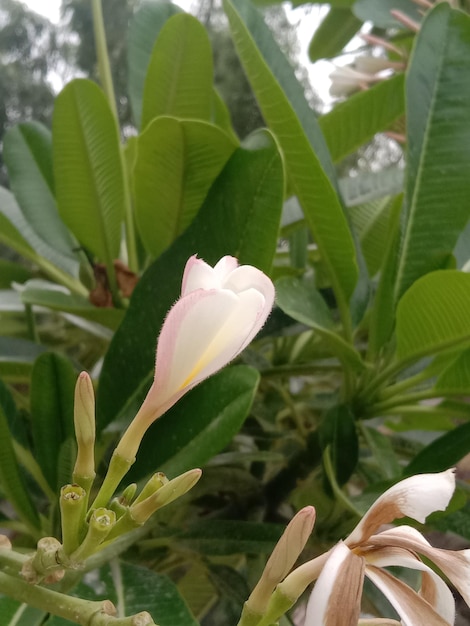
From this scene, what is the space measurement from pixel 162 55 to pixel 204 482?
1.29ft

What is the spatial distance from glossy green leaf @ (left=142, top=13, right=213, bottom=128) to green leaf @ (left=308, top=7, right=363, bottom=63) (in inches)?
18.1

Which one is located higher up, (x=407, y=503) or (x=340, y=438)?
(x=407, y=503)

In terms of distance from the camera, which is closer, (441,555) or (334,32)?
(441,555)

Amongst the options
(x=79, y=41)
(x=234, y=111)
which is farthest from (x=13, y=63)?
(x=234, y=111)

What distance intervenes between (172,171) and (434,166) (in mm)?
203

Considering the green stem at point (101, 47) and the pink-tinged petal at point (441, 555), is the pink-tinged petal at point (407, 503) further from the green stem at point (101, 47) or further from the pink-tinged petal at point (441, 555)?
the green stem at point (101, 47)

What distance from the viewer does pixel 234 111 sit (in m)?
1.06

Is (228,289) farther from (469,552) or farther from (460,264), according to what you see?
(460,264)

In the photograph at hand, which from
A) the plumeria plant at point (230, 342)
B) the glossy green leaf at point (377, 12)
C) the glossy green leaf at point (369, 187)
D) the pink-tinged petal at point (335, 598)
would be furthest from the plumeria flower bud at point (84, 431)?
the glossy green leaf at point (377, 12)

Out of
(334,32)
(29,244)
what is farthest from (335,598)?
(334,32)

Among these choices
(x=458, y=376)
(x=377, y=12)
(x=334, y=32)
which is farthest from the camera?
(x=334, y=32)

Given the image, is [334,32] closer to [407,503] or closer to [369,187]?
[369,187]

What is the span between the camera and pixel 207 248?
0.42 meters

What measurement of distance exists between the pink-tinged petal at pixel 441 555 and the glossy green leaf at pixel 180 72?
489 millimetres
